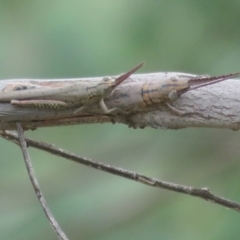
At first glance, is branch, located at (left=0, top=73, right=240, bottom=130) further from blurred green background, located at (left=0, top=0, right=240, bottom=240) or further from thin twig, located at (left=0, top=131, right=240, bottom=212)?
blurred green background, located at (left=0, top=0, right=240, bottom=240)

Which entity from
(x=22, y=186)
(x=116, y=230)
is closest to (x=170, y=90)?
(x=116, y=230)

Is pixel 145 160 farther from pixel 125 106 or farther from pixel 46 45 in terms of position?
pixel 125 106

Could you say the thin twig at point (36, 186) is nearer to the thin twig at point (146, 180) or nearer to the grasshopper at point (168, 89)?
the thin twig at point (146, 180)

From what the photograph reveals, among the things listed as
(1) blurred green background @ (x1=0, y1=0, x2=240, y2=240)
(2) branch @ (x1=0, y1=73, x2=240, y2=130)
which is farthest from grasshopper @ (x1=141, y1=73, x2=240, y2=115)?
(1) blurred green background @ (x1=0, y1=0, x2=240, y2=240)

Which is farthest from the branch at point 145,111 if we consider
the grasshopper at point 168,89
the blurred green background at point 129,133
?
the blurred green background at point 129,133

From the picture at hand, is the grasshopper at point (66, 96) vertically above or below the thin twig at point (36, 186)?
above

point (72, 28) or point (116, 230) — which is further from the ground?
point (72, 28)
